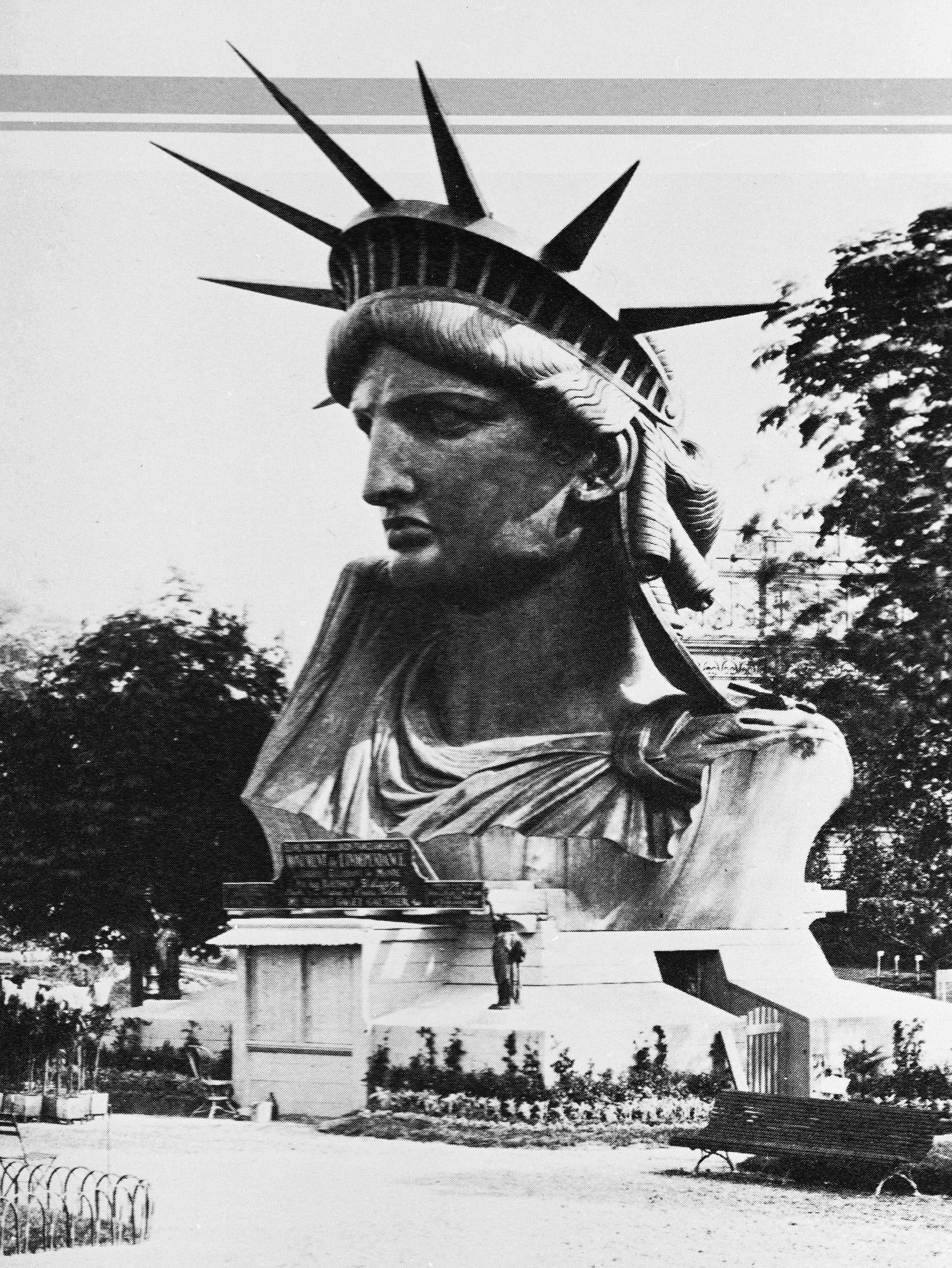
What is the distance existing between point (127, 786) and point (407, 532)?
303 inches

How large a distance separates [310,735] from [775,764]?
6338 millimetres

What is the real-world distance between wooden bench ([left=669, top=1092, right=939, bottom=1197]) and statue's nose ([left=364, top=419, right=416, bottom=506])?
894cm

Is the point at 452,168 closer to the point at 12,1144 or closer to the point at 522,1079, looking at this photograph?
the point at 522,1079

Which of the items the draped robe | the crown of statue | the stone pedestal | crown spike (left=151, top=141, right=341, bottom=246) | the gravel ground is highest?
crown spike (left=151, top=141, right=341, bottom=246)

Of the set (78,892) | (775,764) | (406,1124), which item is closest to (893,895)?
(775,764)

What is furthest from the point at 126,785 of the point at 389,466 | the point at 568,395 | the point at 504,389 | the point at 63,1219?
the point at 63,1219

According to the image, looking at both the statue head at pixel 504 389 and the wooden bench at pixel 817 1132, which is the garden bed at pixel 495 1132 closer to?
the wooden bench at pixel 817 1132

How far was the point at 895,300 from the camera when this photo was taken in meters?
20.6

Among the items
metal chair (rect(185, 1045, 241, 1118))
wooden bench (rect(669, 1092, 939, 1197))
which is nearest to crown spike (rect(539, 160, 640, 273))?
wooden bench (rect(669, 1092, 939, 1197))

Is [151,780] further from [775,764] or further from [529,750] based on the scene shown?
[775,764]

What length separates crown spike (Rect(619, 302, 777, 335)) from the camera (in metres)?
20.8

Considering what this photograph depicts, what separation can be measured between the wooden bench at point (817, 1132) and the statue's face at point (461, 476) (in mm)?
8106

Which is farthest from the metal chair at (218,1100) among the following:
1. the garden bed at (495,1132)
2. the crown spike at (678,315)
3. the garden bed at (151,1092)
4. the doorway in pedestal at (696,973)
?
the crown spike at (678,315)

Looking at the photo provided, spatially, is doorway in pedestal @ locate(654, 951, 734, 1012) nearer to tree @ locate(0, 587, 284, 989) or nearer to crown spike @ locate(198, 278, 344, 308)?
tree @ locate(0, 587, 284, 989)
